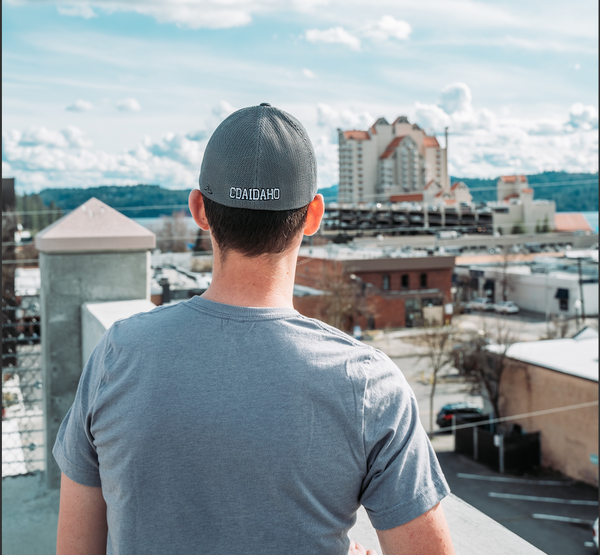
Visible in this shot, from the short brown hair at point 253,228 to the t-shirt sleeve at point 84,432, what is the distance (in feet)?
0.61

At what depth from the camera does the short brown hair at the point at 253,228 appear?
0.71 m

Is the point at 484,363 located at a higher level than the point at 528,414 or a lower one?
higher

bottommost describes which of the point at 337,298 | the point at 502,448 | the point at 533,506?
the point at 533,506

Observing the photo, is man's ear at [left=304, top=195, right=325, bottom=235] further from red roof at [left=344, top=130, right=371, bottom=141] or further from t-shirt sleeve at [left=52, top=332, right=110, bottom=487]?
red roof at [left=344, top=130, right=371, bottom=141]

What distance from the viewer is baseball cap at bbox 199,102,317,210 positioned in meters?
0.70

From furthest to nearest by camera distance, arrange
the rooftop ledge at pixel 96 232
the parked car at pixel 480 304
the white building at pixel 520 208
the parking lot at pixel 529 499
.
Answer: the white building at pixel 520 208
the parked car at pixel 480 304
the parking lot at pixel 529 499
the rooftop ledge at pixel 96 232

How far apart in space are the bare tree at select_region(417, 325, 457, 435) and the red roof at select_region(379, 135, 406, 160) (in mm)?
41939

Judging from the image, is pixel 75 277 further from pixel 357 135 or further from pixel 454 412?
pixel 357 135

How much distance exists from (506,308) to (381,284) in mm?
5704

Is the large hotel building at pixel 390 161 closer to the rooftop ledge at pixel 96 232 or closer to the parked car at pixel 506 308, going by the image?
the parked car at pixel 506 308

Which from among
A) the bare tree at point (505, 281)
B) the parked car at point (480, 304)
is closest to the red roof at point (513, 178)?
the bare tree at point (505, 281)

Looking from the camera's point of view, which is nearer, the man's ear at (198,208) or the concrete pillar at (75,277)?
the man's ear at (198,208)

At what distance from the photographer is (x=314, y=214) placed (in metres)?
0.77

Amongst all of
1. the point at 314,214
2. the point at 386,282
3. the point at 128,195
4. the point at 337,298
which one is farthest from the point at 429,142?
the point at 314,214
